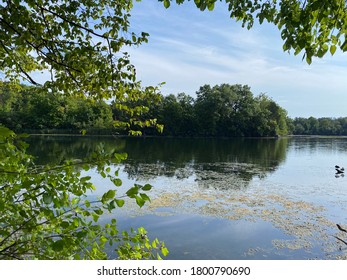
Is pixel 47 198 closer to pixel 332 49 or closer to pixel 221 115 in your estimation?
pixel 332 49

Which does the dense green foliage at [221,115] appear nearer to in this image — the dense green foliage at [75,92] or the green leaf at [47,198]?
the dense green foliage at [75,92]

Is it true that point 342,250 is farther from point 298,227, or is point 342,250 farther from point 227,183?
point 227,183

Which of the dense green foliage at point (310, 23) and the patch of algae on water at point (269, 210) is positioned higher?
the dense green foliage at point (310, 23)

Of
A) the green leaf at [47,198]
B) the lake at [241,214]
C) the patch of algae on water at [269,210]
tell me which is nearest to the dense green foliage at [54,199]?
the green leaf at [47,198]

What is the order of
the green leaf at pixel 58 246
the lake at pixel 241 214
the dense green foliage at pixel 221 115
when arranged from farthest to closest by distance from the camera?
1. the dense green foliage at pixel 221 115
2. the lake at pixel 241 214
3. the green leaf at pixel 58 246

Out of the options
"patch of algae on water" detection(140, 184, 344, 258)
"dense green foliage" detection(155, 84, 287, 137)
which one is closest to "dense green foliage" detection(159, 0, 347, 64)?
"patch of algae on water" detection(140, 184, 344, 258)

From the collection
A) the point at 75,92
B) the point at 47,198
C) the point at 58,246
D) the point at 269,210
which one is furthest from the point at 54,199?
the point at 269,210

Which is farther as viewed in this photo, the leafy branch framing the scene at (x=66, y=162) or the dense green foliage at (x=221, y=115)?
the dense green foliage at (x=221, y=115)

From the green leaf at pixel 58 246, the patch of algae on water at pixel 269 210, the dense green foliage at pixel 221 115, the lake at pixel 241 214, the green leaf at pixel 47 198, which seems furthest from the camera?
the dense green foliage at pixel 221 115

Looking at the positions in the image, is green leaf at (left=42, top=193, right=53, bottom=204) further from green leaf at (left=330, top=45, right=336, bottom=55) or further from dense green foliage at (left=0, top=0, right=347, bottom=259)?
green leaf at (left=330, top=45, right=336, bottom=55)

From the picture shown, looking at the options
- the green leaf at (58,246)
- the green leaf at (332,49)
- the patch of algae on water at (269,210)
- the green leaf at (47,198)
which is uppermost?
the green leaf at (332,49)

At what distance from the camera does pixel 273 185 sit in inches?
596
